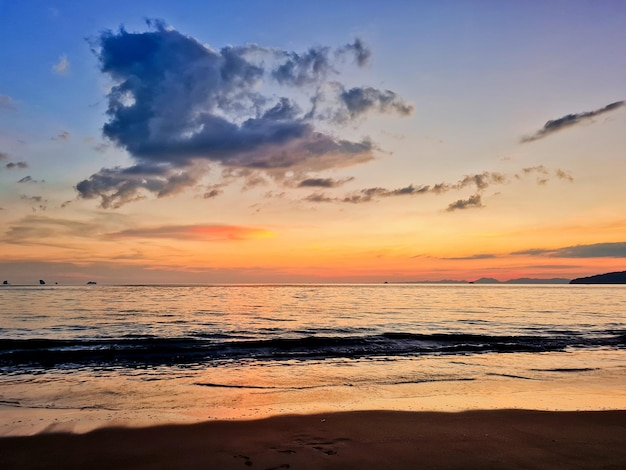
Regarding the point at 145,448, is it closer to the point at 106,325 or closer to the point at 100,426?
the point at 100,426

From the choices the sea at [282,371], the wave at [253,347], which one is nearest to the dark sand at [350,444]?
the sea at [282,371]

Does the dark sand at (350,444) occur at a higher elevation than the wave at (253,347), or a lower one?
higher

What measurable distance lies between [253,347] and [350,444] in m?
16.8

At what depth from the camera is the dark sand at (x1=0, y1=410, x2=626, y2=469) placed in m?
7.39

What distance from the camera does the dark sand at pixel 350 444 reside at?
7.39m

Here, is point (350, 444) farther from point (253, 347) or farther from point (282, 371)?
point (253, 347)

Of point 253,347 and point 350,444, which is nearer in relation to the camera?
point 350,444

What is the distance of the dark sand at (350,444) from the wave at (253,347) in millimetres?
10971

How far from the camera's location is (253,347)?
79.7 ft

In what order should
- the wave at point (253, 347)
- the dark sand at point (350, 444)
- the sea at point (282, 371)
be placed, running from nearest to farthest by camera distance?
the dark sand at point (350, 444) < the sea at point (282, 371) < the wave at point (253, 347)

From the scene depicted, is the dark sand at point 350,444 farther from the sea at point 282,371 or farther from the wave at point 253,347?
the wave at point 253,347

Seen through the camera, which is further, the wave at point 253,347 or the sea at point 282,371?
the wave at point 253,347

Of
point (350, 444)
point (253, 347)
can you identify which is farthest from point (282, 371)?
point (350, 444)

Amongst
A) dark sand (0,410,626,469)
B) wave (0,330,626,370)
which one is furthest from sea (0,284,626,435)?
dark sand (0,410,626,469)
